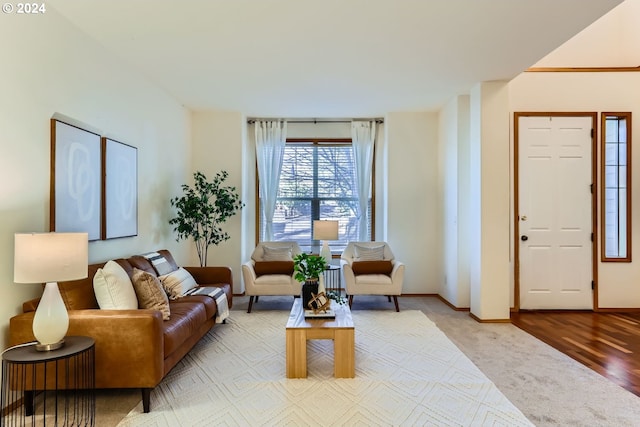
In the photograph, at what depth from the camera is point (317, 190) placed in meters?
6.23

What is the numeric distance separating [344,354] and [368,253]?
245 centimetres

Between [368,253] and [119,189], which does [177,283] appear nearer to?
[119,189]

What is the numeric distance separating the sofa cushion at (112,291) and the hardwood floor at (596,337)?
3699 mm

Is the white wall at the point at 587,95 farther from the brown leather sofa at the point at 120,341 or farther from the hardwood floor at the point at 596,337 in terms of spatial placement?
the brown leather sofa at the point at 120,341

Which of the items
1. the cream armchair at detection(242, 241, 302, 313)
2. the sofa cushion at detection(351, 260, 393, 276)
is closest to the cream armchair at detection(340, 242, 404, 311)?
the sofa cushion at detection(351, 260, 393, 276)

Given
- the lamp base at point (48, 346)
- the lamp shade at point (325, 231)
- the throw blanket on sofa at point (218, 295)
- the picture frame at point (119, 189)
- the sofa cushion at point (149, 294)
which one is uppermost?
the picture frame at point (119, 189)

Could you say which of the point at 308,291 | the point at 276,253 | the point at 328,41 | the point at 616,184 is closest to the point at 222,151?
the point at 276,253

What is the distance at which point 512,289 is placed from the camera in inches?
187

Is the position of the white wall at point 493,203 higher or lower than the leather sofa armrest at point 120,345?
higher

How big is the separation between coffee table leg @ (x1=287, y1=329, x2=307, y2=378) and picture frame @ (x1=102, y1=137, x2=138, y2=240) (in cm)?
196

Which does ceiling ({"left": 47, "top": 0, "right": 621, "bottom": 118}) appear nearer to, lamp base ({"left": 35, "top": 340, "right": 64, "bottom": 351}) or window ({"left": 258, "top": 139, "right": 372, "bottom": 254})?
window ({"left": 258, "top": 139, "right": 372, "bottom": 254})

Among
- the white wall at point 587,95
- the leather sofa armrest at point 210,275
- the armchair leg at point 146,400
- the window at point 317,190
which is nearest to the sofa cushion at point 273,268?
the leather sofa armrest at point 210,275

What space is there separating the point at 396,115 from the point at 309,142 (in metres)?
1.48

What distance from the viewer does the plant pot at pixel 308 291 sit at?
3367 millimetres
